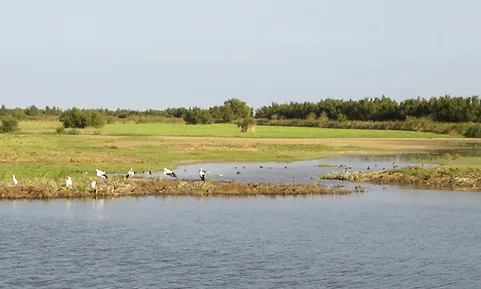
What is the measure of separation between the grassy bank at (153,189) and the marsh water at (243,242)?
3.84 feet

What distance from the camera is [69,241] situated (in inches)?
978

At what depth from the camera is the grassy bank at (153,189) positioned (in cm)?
3431

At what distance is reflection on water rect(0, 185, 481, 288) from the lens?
20469mm

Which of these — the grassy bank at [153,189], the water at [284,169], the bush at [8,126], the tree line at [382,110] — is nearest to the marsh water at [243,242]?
the grassy bank at [153,189]

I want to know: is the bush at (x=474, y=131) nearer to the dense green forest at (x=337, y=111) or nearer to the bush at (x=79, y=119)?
the dense green forest at (x=337, y=111)

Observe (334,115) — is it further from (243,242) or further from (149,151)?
(243,242)

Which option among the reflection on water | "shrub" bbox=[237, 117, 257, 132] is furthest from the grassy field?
Answer: the reflection on water

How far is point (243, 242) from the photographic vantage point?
25.2 meters

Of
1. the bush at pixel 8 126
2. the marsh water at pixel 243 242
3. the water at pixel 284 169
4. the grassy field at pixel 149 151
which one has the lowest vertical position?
the marsh water at pixel 243 242

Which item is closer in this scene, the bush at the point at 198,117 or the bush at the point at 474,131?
the bush at the point at 474,131

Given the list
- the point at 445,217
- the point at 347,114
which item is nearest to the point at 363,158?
the point at 445,217

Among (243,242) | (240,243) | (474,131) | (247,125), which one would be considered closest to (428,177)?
(243,242)

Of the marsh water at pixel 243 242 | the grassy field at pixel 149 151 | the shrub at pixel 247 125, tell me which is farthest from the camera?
the shrub at pixel 247 125

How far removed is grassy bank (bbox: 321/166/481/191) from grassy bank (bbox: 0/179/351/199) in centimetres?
520
